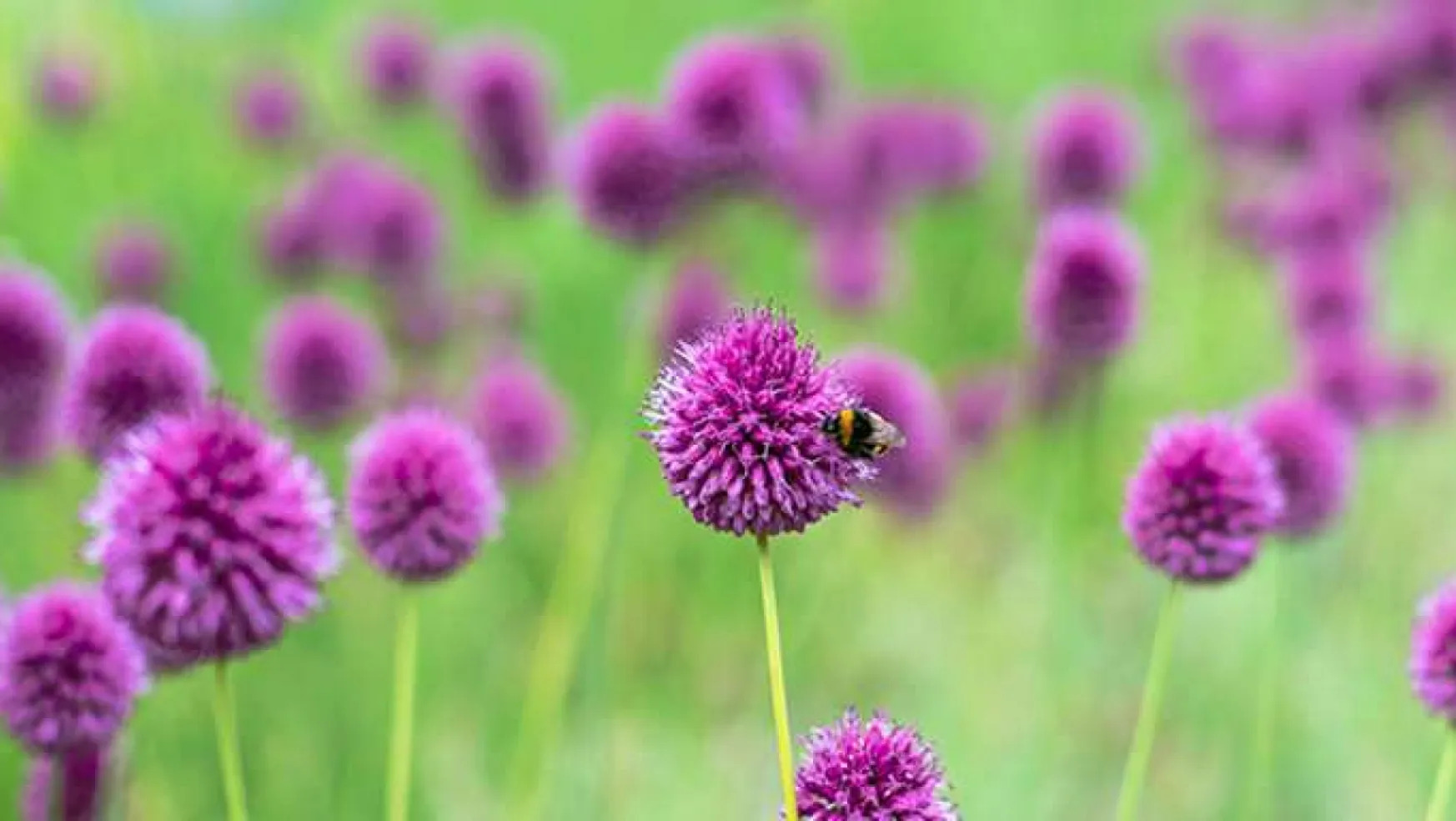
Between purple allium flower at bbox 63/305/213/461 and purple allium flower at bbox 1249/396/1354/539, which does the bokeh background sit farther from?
purple allium flower at bbox 63/305/213/461

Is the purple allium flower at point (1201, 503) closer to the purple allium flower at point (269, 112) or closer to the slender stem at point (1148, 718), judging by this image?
the slender stem at point (1148, 718)

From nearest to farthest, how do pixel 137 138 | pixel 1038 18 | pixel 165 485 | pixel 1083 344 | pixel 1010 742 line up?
pixel 165 485 < pixel 1083 344 < pixel 1010 742 < pixel 137 138 < pixel 1038 18

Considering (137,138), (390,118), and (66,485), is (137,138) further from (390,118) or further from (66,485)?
(66,485)

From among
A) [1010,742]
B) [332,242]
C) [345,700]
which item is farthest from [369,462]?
[332,242]

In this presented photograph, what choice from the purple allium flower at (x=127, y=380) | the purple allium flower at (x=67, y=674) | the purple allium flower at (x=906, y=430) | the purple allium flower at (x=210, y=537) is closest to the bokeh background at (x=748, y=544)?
the purple allium flower at (x=906, y=430)

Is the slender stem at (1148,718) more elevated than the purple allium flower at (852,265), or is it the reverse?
the purple allium flower at (852,265)

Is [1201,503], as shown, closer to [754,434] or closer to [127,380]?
[754,434]
